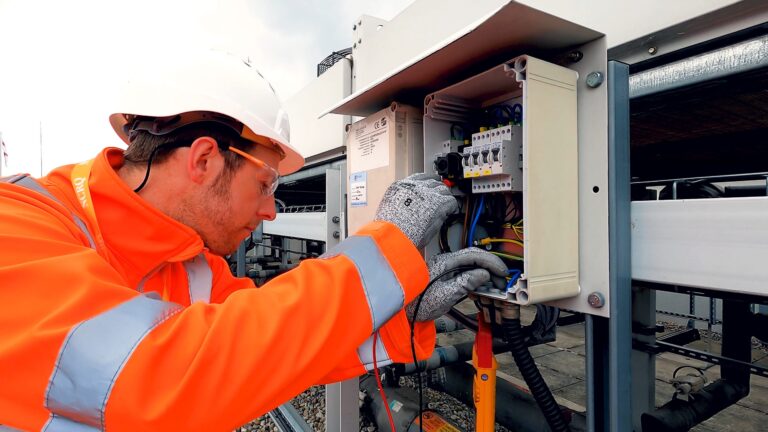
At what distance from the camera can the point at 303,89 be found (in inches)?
91.8

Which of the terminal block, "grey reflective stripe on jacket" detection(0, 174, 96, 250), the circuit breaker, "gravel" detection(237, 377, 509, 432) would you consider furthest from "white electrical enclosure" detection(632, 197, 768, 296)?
"gravel" detection(237, 377, 509, 432)

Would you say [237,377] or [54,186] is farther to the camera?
[54,186]

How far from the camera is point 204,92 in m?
0.81

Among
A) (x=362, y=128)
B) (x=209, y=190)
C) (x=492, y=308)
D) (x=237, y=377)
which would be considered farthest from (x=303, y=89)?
(x=237, y=377)

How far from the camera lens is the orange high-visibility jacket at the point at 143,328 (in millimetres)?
464

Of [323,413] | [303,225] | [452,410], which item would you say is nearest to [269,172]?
[303,225]

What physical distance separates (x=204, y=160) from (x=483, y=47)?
0.56 metres

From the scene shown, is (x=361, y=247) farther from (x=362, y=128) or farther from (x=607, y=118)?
(x=362, y=128)

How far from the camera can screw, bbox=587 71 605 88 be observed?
2.31ft

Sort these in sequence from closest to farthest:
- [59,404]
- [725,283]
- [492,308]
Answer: [59,404], [725,283], [492,308]

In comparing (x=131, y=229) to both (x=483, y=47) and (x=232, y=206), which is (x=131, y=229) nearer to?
(x=232, y=206)

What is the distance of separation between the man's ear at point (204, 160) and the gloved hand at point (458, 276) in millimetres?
464

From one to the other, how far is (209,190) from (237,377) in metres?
0.40

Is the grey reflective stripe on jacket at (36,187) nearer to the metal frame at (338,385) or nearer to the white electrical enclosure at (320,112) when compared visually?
the metal frame at (338,385)
